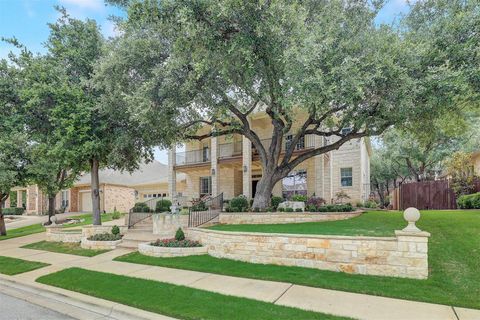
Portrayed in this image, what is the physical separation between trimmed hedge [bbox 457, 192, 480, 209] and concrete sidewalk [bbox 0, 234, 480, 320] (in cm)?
1050

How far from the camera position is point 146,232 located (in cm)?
1347

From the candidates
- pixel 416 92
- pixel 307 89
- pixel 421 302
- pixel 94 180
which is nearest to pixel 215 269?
pixel 421 302

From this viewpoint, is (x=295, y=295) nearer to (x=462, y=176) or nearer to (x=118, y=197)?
(x=462, y=176)

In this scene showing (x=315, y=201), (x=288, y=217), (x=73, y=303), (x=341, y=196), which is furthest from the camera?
(x=341, y=196)

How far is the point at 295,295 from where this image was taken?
19.5 ft

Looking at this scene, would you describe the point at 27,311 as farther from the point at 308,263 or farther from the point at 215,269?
the point at 308,263

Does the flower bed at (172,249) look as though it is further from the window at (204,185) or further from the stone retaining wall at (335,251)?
the window at (204,185)

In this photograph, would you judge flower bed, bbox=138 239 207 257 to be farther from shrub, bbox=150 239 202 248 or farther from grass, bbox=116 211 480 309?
grass, bbox=116 211 480 309

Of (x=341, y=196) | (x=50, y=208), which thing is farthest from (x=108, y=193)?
(x=341, y=196)

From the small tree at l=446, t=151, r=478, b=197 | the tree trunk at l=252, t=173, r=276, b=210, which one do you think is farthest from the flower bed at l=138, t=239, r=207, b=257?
the small tree at l=446, t=151, r=478, b=197

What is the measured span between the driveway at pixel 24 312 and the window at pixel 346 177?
57.8 feet

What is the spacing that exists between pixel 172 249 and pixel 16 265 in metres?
5.03

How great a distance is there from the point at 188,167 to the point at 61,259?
38.9ft

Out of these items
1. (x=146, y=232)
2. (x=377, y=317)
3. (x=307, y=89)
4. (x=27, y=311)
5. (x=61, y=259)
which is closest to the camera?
(x=377, y=317)
